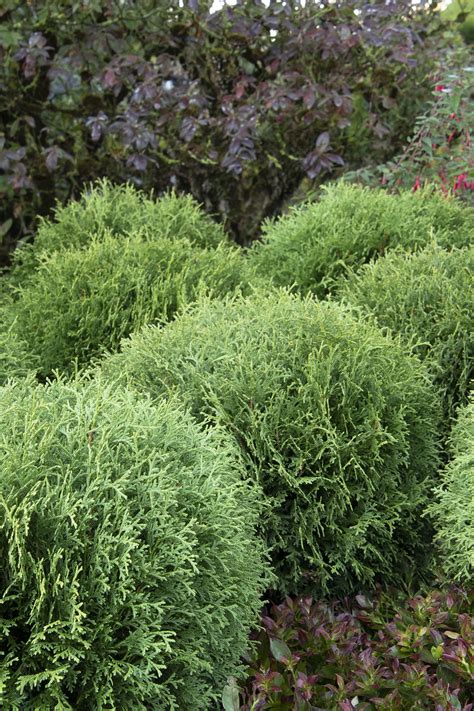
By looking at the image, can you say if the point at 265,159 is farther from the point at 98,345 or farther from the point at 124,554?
the point at 124,554

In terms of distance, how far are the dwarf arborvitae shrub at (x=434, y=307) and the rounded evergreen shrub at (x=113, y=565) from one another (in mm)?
1152

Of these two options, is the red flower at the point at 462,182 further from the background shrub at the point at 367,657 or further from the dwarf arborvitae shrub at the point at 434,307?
the background shrub at the point at 367,657

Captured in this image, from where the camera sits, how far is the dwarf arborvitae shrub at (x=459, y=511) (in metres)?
2.22

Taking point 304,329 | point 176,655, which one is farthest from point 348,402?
point 176,655

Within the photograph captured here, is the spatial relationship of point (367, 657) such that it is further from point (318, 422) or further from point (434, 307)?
point (434, 307)

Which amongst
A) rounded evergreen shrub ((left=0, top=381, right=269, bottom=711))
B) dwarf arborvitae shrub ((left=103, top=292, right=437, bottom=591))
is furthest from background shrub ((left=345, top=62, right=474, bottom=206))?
rounded evergreen shrub ((left=0, top=381, right=269, bottom=711))

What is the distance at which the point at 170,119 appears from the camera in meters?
5.10

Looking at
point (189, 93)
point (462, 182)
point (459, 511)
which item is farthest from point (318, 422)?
point (189, 93)

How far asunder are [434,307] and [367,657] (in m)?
1.35

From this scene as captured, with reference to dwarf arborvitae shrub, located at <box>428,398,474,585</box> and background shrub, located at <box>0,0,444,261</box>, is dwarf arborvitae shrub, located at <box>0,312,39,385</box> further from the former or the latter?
background shrub, located at <box>0,0,444,261</box>

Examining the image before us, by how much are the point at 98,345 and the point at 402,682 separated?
5.96ft

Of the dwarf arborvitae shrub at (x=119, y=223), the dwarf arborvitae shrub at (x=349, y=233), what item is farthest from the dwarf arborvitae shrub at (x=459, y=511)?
the dwarf arborvitae shrub at (x=119, y=223)

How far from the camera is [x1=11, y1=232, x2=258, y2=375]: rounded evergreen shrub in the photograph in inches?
129

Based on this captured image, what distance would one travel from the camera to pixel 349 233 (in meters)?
3.72
